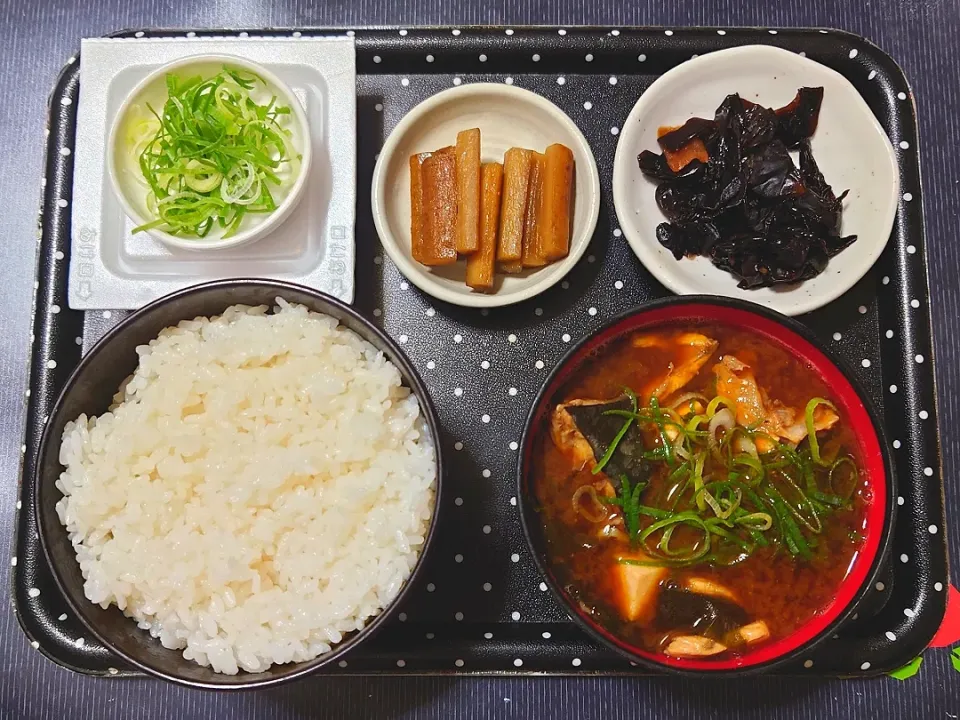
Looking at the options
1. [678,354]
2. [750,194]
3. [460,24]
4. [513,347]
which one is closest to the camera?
[678,354]

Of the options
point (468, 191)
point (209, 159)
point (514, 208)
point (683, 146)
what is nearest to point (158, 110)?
point (209, 159)

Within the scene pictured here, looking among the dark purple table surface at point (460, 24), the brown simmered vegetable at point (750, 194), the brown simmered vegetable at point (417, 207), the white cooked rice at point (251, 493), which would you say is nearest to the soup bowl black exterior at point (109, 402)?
the white cooked rice at point (251, 493)

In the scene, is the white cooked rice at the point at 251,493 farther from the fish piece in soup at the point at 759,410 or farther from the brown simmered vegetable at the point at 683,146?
the brown simmered vegetable at the point at 683,146

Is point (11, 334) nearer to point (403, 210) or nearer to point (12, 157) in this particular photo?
point (12, 157)

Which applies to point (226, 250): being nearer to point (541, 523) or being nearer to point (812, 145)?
point (541, 523)

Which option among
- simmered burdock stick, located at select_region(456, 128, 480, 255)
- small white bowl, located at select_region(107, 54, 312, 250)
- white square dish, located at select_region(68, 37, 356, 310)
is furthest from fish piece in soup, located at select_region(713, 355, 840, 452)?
small white bowl, located at select_region(107, 54, 312, 250)

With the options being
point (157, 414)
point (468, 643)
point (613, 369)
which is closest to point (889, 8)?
point (613, 369)
